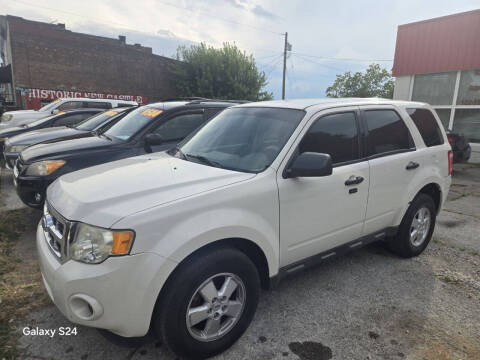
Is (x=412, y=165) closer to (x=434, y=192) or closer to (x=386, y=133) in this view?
(x=386, y=133)

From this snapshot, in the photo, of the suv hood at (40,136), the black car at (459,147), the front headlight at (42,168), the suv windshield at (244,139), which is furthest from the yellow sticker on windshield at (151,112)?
the black car at (459,147)

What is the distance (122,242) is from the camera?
1.88 metres

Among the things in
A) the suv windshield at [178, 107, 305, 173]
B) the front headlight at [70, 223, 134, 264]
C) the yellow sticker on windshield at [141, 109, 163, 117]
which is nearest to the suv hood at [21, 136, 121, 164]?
the yellow sticker on windshield at [141, 109, 163, 117]

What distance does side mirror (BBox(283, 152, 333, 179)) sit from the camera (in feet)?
7.82

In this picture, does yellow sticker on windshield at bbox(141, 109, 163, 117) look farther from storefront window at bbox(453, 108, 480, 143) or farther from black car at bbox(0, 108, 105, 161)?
storefront window at bbox(453, 108, 480, 143)

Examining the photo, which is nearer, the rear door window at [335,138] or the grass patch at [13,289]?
the grass patch at [13,289]

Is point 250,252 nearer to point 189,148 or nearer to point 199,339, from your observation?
point 199,339

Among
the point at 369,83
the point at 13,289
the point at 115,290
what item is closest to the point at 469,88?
the point at 115,290

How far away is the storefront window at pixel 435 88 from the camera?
1150cm

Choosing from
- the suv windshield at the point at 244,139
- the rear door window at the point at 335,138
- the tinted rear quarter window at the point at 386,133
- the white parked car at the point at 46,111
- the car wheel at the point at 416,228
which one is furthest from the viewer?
the white parked car at the point at 46,111

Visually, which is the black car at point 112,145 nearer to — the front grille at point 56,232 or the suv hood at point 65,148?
the suv hood at point 65,148

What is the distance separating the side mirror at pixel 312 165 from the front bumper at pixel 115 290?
1106mm

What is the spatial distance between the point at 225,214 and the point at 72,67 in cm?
2692

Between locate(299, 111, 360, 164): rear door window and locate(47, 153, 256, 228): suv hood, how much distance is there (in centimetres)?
68
